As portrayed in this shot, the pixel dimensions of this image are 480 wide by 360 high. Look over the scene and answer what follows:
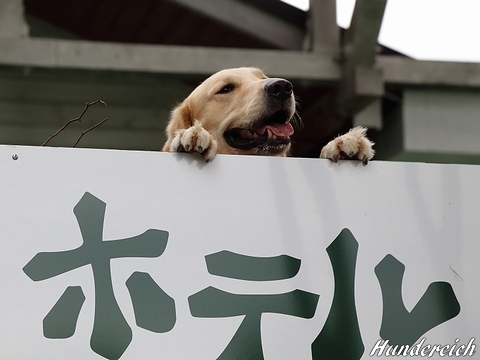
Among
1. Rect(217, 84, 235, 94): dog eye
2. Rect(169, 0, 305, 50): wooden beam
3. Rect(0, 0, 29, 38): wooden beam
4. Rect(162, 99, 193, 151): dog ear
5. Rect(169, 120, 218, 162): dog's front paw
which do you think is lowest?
Rect(169, 120, 218, 162): dog's front paw

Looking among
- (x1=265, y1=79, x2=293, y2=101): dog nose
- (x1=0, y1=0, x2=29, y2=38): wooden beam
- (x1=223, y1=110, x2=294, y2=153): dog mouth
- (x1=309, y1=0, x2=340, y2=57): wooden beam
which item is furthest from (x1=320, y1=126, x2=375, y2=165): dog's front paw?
(x1=0, y1=0, x2=29, y2=38): wooden beam

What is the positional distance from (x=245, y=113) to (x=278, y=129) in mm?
168

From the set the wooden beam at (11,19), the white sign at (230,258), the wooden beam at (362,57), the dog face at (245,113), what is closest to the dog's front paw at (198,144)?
the white sign at (230,258)

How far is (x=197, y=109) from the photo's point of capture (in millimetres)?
3701

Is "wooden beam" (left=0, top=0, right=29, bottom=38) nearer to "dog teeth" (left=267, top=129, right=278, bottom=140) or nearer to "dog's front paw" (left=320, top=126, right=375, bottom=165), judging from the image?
"dog teeth" (left=267, top=129, right=278, bottom=140)

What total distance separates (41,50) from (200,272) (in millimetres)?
3333

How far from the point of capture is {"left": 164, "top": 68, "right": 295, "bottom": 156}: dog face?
3.28 meters

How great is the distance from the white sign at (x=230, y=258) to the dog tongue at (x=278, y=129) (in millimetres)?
1059

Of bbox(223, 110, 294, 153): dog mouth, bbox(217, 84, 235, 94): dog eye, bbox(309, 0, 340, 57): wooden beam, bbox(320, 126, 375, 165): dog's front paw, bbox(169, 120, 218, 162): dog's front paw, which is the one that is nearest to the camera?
bbox(169, 120, 218, 162): dog's front paw

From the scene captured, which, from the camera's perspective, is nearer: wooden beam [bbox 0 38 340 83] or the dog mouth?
the dog mouth

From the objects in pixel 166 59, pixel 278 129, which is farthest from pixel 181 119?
pixel 166 59

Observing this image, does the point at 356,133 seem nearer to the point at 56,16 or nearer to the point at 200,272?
the point at 200,272

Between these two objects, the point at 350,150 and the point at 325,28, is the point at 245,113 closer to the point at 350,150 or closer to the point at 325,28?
the point at 350,150

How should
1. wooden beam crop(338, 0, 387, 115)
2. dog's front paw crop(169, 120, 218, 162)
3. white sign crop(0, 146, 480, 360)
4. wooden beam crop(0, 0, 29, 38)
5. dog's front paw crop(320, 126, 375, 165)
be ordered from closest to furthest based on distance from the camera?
white sign crop(0, 146, 480, 360), dog's front paw crop(169, 120, 218, 162), dog's front paw crop(320, 126, 375, 165), wooden beam crop(338, 0, 387, 115), wooden beam crop(0, 0, 29, 38)
